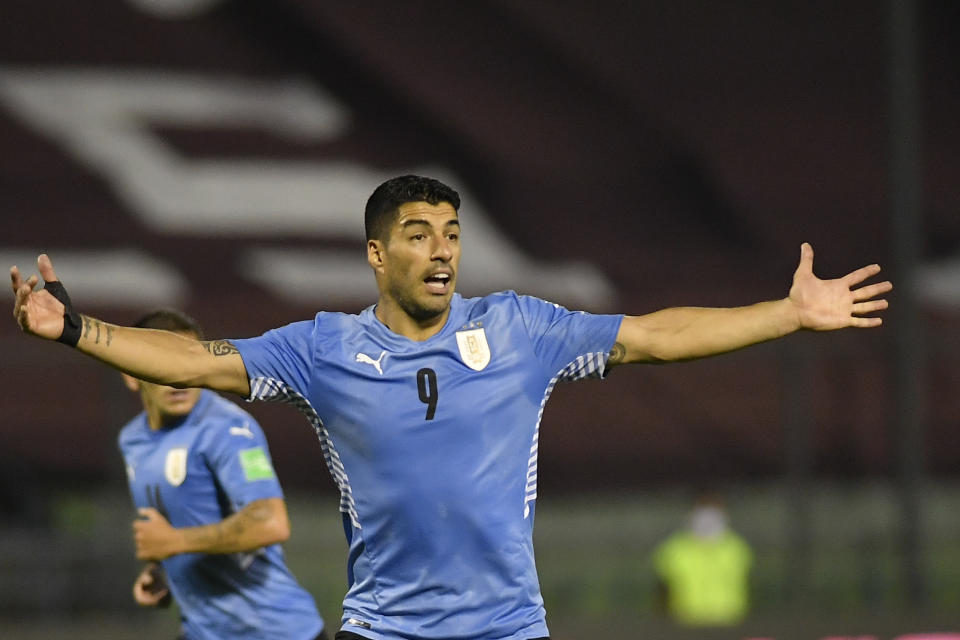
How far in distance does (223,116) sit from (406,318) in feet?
Result: 56.0

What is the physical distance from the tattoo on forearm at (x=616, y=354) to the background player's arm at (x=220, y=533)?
158cm

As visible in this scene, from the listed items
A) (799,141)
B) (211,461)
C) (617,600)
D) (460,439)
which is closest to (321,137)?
(799,141)

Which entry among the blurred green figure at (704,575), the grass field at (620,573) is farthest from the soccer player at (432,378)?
the blurred green figure at (704,575)

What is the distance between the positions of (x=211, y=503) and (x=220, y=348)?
1.42 metres

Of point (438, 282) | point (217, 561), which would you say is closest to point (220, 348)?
point (438, 282)

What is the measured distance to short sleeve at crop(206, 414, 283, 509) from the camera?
5.92 m

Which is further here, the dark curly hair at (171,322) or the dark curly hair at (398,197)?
the dark curly hair at (171,322)

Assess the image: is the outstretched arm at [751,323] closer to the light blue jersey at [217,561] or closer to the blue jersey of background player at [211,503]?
the blue jersey of background player at [211,503]

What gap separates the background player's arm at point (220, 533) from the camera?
18.7 ft

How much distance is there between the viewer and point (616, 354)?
16.2 feet

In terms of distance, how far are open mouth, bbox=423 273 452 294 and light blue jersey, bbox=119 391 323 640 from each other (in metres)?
1.53

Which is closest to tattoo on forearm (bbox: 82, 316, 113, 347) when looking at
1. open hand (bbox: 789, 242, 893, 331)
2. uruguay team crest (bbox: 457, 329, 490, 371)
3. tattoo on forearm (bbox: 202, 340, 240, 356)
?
tattoo on forearm (bbox: 202, 340, 240, 356)

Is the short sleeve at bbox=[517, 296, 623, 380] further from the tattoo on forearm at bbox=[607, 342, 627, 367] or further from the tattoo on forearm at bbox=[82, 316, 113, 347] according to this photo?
the tattoo on forearm at bbox=[82, 316, 113, 347]

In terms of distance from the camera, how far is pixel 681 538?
1386cm
